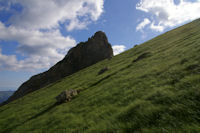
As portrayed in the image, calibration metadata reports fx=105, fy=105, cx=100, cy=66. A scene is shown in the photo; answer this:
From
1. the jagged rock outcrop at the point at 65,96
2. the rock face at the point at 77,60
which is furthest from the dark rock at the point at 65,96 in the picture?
the rock face at the point at 77,60

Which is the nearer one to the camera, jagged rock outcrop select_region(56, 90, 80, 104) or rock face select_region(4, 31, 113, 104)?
jagged rock outcrop select_region(56, 90, 80, 104)

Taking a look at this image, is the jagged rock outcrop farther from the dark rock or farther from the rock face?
the rock face

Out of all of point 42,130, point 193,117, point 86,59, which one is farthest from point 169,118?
point 86,59

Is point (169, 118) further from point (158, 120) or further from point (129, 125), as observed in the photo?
point (129, 125)

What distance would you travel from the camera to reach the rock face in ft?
251

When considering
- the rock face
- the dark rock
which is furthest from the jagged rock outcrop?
the rock face

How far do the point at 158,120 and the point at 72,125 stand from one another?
6514 millimetres

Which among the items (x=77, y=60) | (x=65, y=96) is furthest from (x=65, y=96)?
(x=77, y=60)

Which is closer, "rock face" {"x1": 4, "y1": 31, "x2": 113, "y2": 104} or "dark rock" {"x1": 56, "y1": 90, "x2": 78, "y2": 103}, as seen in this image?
"dark rock" {"x1": 56, "y1": 90, "x2": 78, "y2": 103}

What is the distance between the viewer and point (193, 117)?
416 centimetres

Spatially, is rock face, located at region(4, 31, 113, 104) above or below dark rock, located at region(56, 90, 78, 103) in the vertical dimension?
above

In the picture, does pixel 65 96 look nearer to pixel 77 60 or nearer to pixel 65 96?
pixel 65 96

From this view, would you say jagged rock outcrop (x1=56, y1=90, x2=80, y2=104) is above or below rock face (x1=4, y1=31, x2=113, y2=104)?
below

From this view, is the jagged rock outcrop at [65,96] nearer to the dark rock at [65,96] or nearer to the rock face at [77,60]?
the dark rock at [65,96]
